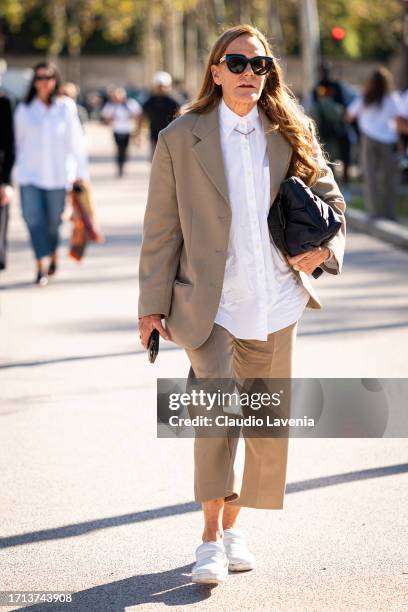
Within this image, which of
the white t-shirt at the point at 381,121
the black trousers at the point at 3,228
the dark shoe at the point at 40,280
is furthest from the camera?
the white t-shirt at the point at 381,121

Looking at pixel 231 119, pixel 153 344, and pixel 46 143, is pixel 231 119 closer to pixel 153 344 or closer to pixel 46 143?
pixel 153 344

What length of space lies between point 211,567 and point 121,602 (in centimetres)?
34

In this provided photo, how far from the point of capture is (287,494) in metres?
5.80

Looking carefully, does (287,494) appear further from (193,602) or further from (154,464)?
(193,602)

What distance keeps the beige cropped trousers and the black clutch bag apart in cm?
34

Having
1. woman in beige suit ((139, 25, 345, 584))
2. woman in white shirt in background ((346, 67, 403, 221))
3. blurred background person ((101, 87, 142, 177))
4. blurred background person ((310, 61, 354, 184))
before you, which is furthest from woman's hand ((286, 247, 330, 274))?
blurred background person ((101, 87, 142, 177))

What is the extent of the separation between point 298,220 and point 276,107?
0.46 metres

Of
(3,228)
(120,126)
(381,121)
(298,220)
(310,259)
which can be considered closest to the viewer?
(298,220)

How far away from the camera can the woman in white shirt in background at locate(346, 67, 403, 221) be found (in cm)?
1614

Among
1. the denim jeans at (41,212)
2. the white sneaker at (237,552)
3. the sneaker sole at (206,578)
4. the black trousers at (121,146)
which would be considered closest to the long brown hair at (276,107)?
the white sneaker at (237,552)

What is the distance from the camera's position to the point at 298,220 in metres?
4.56

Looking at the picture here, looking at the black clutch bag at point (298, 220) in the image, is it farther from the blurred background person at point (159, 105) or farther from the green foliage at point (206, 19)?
the green foliage at point (206, 19)

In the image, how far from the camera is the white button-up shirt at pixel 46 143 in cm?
1166

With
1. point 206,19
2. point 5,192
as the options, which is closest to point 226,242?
point 5,192
